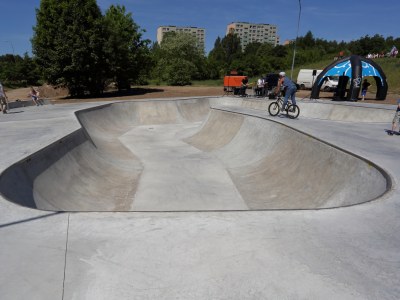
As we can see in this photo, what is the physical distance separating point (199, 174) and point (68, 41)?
22.4 m

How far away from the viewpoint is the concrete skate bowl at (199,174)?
598cm

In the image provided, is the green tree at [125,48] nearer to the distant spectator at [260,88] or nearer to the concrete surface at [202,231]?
the distant spectator at [260,88]

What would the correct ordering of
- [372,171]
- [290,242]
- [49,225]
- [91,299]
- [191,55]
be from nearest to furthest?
[91,299] → [290,242] → [49,225] → [372,171] → [191,55]

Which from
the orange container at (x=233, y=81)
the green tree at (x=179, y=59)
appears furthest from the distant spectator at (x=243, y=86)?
the green tree at (x=179, y=59)

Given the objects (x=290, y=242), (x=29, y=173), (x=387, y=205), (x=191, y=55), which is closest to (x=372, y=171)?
(x=387, y=205)

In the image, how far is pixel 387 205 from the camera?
4.38 m

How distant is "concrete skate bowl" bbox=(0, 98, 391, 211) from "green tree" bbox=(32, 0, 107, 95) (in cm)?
1334

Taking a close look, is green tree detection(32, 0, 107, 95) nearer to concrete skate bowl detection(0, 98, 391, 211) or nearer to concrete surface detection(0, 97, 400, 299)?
concrete skate bowl detection(0, 98, 391, 211)

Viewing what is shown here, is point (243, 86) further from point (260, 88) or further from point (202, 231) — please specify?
point (202, 231)

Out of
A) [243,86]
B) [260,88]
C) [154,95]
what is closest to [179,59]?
[154,95]

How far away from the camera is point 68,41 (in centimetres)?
2573

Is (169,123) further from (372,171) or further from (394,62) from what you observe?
(394,62)

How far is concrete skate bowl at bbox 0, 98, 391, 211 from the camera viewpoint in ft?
19.6

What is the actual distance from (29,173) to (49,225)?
2843 mm
